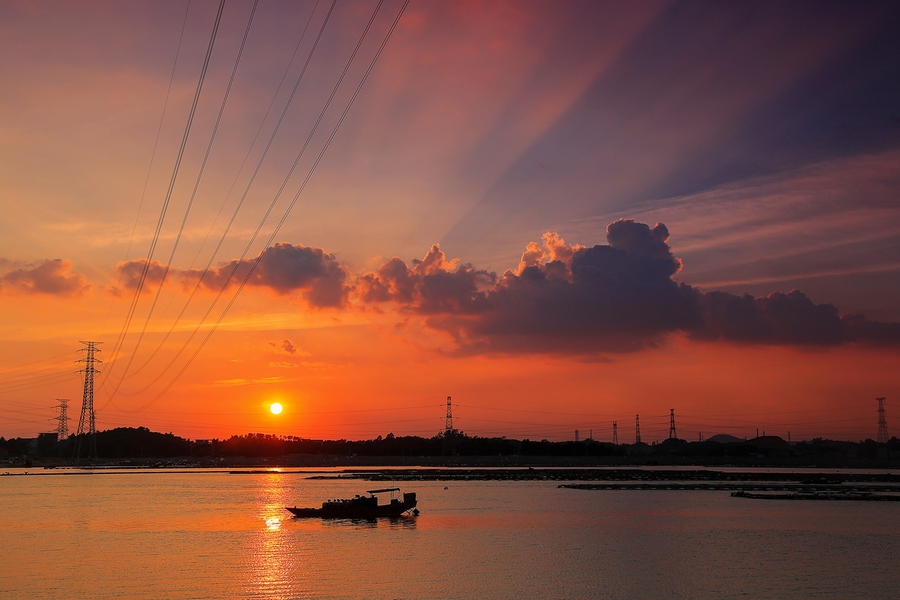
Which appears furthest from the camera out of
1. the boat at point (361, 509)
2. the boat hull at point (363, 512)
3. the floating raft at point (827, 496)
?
the floating raft at point (827, 496)

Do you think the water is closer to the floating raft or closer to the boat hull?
the boat hull

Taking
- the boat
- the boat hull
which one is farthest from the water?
the boat

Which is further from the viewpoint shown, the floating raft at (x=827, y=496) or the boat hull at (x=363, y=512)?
the floating raft at (x=827, y=496)

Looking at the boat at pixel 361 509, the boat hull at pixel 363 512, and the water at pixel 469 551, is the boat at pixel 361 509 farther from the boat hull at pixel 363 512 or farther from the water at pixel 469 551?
the water at pixel 469 551

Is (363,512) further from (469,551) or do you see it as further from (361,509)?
(469,551)

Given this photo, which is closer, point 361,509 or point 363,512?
point 363,512

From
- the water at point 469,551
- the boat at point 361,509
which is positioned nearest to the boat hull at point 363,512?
the boat at point 361,509

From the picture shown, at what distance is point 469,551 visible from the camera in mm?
67938

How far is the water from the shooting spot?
52.4 m

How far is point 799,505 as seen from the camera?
4198 inches

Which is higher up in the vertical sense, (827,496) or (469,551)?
(827,496)

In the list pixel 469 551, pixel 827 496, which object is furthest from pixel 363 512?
pixel 827 496

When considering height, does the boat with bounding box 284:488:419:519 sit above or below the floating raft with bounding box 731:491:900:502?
above

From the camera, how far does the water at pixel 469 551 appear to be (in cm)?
5238
